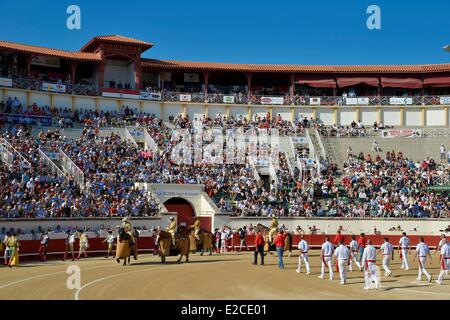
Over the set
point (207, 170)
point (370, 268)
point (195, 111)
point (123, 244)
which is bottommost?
point (370, 268)

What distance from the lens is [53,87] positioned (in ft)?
148

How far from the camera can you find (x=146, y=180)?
3741 cm

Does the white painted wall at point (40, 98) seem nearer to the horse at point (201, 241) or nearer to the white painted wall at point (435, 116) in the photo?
the horse at point (201, 241)

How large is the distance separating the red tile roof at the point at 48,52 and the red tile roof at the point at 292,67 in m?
4.45

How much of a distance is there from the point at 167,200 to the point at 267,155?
351 inches

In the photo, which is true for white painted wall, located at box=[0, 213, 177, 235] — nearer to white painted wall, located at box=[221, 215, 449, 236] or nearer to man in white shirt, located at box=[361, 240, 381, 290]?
white painted wall, located at box=[221, 215, 449, 236]

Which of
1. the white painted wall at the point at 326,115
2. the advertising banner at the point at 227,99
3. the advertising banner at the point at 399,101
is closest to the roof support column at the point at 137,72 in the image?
the advertising banner at the point at 227,99

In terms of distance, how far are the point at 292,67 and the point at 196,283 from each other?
117 ft

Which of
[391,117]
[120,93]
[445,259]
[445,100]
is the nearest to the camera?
[445,259]

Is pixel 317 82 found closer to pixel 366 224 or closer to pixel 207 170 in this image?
pixel 207 170

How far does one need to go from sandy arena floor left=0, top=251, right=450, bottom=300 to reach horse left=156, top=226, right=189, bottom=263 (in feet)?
1.46

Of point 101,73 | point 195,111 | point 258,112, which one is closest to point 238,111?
point 258,112

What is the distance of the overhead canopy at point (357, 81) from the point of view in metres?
52.2

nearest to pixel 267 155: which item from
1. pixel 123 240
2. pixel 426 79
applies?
pixel 426 79
